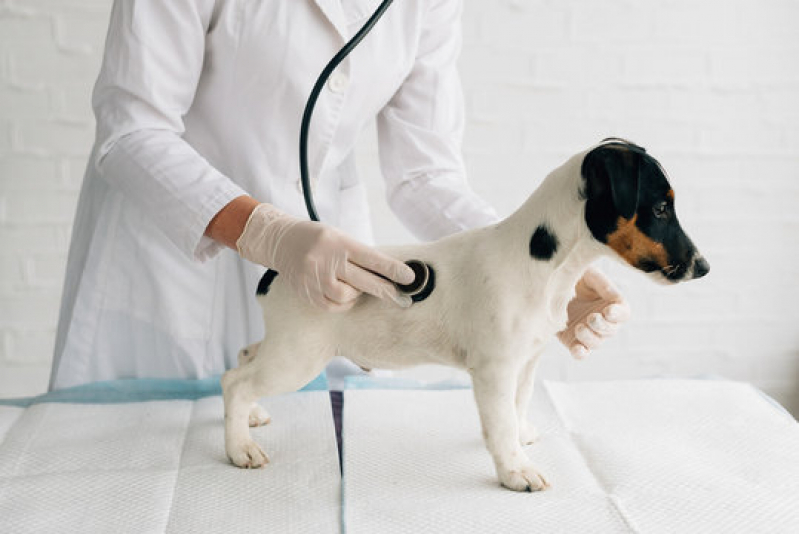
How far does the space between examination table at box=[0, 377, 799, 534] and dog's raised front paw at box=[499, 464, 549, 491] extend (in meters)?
0.01

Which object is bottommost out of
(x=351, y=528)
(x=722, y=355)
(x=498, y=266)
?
(x=722, y=355)

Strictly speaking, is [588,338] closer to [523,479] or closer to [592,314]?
[592,314]

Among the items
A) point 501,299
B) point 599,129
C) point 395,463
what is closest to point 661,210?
point 501,299

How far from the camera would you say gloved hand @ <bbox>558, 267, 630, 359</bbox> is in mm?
967

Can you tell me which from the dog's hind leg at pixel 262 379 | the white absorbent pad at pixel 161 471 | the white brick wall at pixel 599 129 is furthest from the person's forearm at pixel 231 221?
the white brick wall at pixel 599 129

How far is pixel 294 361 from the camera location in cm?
87

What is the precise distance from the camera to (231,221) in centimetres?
94

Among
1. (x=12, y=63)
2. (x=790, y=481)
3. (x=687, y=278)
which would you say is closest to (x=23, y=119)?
(x=12, y=63)

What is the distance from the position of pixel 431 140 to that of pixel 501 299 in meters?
0.49

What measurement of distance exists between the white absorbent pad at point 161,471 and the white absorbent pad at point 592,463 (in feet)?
0.15

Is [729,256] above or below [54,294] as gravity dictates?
above

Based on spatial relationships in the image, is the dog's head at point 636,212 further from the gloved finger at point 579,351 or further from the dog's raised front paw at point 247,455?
the dog's raised front paw at point 247,455

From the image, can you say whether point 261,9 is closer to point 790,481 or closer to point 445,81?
point 445,81

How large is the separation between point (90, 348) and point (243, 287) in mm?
235
